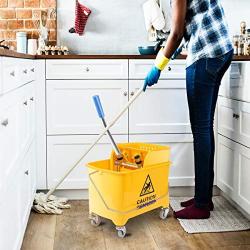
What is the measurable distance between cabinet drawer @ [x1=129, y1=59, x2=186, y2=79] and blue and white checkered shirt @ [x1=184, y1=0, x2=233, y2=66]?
1.95ft

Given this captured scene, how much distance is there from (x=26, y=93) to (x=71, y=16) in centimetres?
124

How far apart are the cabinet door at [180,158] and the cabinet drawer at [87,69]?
20.7 inches

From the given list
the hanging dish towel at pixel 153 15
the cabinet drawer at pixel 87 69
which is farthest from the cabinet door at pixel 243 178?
the hanging dish towel at pixel 153 15

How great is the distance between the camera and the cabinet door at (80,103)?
2.96 metres

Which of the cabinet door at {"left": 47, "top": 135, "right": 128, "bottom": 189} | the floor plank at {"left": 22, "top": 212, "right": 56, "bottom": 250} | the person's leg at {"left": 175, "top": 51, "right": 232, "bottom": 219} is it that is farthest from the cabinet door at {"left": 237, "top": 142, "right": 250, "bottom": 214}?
the floor plank at {"left": 22, "top": 212, "right": 56, "bottom": 250}

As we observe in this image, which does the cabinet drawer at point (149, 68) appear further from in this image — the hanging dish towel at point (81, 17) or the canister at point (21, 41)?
the canister at point (21, 41)

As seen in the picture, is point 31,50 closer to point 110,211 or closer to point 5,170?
point 110,211

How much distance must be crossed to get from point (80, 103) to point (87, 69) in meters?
0.22

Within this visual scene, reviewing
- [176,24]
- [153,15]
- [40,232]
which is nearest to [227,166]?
[176,24]

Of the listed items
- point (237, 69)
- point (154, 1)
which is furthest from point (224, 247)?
point (154, 1)

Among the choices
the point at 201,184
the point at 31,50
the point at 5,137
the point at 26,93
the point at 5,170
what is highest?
the point at 31,50

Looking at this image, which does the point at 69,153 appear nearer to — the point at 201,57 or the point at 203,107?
the point at 203,107

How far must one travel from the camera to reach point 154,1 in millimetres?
3465

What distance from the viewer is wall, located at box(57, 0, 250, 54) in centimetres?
346
